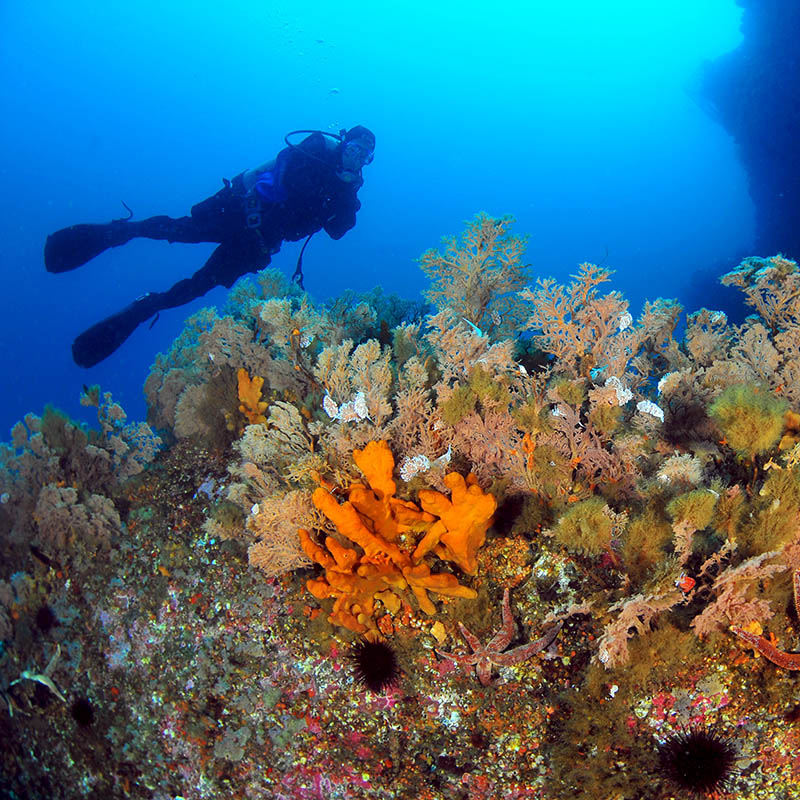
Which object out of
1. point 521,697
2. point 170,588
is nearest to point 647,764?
point 521,697

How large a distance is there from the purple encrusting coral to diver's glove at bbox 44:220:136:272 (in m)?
7.69

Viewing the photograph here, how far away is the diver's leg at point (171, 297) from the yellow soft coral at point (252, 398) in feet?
22.2

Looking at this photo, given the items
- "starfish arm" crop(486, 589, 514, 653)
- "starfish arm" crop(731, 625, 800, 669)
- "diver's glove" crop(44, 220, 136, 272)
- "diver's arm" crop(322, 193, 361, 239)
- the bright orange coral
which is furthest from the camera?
"diver's arm" crop(322, 193, 361, 239)

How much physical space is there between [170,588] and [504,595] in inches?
124

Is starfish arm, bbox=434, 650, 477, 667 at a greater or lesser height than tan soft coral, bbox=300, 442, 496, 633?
lesser

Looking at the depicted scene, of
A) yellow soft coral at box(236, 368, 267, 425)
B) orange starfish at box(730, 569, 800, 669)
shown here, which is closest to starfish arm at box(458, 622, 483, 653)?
orange starfish at box(730, 569, 800, 669)

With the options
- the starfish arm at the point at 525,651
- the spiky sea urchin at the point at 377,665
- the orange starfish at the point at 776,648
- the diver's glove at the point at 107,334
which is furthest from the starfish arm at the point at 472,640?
the diver's glove at the point at 107,334

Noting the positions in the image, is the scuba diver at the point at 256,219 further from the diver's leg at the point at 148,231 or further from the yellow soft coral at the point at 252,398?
the yellow soft coral at the point at 252,398

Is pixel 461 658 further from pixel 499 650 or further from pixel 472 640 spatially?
pixel 499 650

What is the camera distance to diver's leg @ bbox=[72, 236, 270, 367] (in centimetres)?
1012

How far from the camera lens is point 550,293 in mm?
3902

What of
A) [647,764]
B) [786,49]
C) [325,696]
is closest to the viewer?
[647,764]

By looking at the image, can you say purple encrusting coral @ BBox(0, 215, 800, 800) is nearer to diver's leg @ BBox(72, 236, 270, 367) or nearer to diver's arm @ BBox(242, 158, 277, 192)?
diver's leg @ BBox(72, 236, 270, 367)

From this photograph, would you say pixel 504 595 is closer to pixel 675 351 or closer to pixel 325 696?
pixel 325 696
